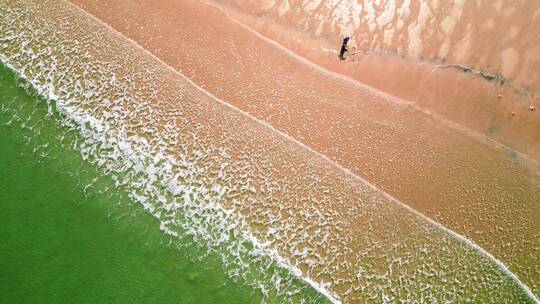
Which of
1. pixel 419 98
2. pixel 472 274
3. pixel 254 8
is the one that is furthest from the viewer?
pixel 254 8

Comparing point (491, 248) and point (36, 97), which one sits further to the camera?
point (36, 97)

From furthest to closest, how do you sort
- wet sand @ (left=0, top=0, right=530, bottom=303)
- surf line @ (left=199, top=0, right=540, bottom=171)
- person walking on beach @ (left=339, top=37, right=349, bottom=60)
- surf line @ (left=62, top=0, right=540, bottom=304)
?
1. person walking on beach @ (left=339, top=37, right=349, bottom=60)
2. surf line @ (left=199, top=0, right=540, bottom=171)
3. wet sand @ (left=0, top=0, right=530, bottom=303)
4. surf line @ (left=62, top=0, right=540, bottom=304)

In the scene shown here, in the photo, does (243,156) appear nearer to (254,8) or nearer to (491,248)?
(254,8)

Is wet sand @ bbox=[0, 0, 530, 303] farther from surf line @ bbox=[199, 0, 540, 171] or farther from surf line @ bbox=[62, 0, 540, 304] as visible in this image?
surf line @ bbox=[199, 0, 540, 171]

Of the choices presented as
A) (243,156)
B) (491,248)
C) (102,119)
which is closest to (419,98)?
(491,248)

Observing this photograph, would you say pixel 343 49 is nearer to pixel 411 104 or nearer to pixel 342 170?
pixel 411 104

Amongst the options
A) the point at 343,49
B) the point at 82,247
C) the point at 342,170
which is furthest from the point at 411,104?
the point at 82,247

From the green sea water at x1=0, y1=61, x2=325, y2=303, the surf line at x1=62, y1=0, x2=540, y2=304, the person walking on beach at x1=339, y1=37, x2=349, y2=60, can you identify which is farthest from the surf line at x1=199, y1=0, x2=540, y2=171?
the green sea water at x1=0, y1=61, x2=325, y2=303

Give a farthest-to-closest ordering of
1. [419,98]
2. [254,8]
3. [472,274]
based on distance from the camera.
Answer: [254,8]
[419,98]
[472,274]
